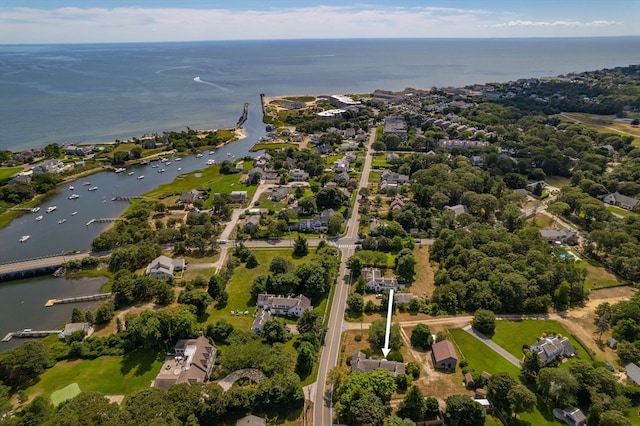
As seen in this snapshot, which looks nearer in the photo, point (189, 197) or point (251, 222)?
point (251, 222)

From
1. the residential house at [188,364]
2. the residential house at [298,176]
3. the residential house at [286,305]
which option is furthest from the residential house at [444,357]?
the residential house at [298,176]

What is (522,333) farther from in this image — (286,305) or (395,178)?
(395,178)

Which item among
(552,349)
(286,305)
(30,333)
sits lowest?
(30,333)

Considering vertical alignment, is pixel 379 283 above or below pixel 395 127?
below

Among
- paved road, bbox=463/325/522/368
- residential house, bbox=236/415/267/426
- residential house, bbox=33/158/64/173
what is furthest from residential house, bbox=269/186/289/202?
residential house, bbox=33/158/64/173

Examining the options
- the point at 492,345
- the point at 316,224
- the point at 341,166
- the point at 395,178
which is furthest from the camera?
the point at 341,166

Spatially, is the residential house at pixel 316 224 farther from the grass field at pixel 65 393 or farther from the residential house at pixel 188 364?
the grass field at pixel 65 393

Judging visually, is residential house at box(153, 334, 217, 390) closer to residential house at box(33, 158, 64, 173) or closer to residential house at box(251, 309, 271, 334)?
residential house at box(251, 309, 271, 334)

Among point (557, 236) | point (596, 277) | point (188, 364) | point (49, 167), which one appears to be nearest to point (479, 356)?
point (596, 277)
